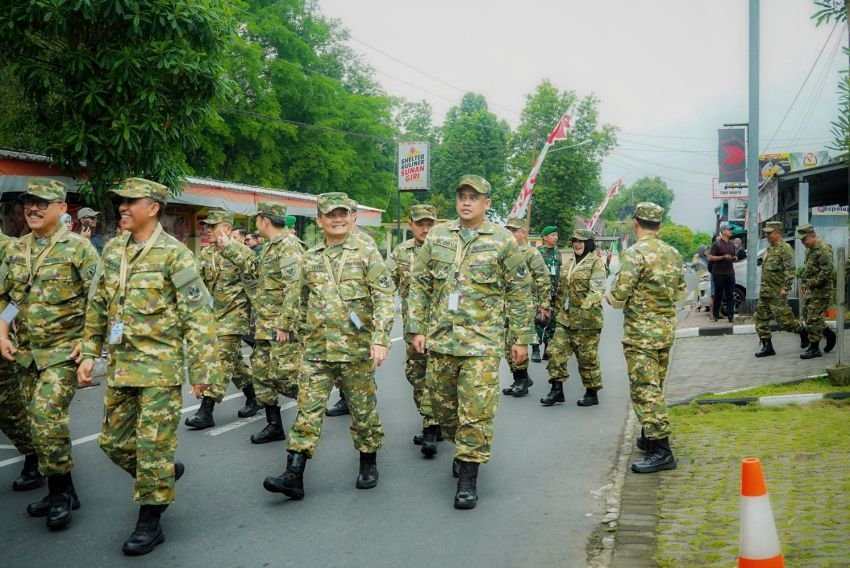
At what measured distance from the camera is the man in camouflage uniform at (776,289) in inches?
452

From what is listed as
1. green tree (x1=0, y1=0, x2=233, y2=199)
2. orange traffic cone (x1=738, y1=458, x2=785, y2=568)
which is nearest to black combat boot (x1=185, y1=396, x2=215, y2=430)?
green tree (x1=0, y1=0, x2=233, y2=199)

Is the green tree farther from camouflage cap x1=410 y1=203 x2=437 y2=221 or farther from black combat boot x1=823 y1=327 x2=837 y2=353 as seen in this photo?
black combat boot x1=823 y1=327 x2=837 y2=353

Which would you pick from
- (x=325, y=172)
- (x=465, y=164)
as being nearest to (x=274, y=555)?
(x=325, y=172)

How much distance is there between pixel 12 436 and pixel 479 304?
3.34 metres

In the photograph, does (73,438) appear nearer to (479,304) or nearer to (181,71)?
(479,304)

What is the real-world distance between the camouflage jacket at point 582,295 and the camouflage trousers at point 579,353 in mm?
90

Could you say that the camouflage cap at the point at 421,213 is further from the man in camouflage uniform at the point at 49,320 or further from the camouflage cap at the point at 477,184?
the man in camouflage uniform at the point at 49,320

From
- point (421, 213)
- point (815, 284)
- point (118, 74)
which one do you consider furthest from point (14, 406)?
point (815, 284)

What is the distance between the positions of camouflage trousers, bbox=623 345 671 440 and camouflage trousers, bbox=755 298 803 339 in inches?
245

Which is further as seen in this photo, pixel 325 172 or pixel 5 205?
pixel 325 172

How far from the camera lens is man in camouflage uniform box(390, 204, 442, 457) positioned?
651 centimetres

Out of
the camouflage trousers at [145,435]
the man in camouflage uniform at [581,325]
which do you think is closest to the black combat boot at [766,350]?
the man in camouflage uniform at [581,325]

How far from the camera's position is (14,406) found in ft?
18.0

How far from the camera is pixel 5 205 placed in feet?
47.0
